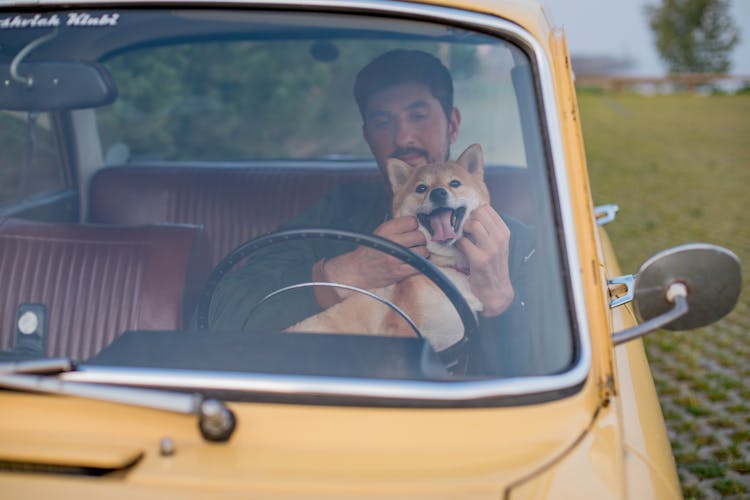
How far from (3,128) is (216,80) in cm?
512

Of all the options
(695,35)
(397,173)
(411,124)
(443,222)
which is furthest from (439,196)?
(695,35)

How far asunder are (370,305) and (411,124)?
0.59 metres

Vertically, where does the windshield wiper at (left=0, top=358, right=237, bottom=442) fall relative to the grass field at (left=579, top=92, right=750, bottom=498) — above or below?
below

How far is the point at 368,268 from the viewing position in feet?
6.28

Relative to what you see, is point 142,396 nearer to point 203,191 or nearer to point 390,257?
point 390,257

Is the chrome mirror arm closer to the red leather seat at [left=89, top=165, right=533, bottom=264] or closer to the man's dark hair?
Answer: the man's dark hair

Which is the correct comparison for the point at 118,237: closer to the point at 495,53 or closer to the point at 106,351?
the point at 106,351

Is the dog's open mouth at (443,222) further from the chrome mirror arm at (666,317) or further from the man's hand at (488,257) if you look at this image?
the chrome mirror arm at (666,317)

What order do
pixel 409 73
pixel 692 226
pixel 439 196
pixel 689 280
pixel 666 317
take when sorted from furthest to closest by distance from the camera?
pixel 692 226 < pixel 409 73 < pixel 439 196 < pixel 689 280 < pixel 666 317

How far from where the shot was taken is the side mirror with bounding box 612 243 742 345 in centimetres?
177

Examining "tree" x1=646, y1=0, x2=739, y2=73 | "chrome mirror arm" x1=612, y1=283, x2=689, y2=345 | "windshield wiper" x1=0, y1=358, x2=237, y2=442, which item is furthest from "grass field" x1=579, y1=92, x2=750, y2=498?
"tree" x1=646, y1=0, x2=739, y2=73

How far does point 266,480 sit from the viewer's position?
4.50 feet

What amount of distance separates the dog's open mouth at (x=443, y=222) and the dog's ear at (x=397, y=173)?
0.52 feet

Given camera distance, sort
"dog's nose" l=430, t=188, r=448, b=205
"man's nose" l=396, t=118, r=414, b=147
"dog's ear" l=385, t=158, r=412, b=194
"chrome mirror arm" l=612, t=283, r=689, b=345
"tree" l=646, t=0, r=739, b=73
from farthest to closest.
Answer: "tree" l=646, t=0, r=739, b=73 → "man's nose" l=396, t=118, r=414, b=147 → "dog's ear" l=385, t=158, r=412, b=194 → "dog's nose" l=430, t=188, r=448, b=205 → "chrome mirror arm" l=612, t=283, r=689, b=345
